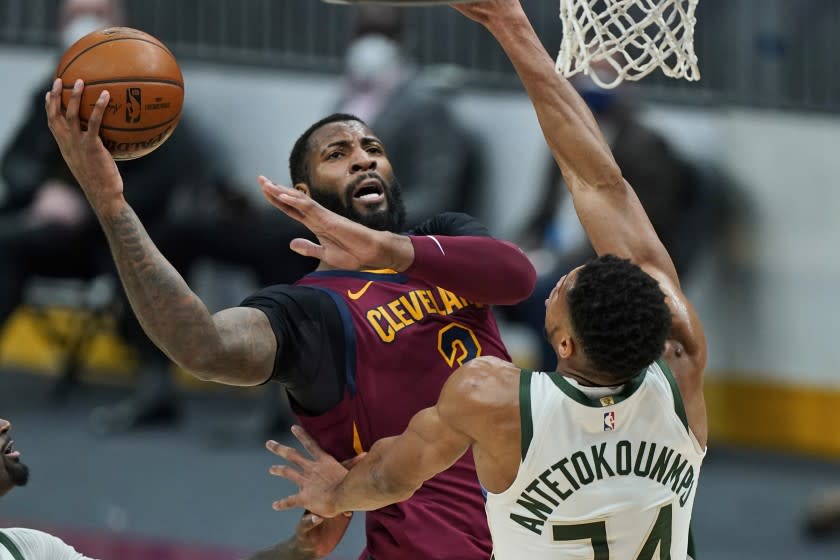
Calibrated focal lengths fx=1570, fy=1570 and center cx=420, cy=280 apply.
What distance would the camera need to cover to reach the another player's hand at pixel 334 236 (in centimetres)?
361

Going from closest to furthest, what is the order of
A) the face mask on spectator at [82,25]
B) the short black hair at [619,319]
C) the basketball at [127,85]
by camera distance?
the short black hair at [619,319] → the basketball at [127,85] → the face mask on spectator at [82,25]

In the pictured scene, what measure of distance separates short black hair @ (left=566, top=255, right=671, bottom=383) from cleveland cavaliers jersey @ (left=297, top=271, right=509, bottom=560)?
775 millimetres

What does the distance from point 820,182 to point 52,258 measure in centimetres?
425

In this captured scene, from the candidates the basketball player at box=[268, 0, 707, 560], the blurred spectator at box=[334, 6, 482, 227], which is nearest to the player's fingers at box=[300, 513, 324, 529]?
the basketball player at box=[268, 0, 707, 560]

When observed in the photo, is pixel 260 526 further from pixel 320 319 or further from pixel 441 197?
pixel 320 319

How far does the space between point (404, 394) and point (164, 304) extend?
78 centimetres

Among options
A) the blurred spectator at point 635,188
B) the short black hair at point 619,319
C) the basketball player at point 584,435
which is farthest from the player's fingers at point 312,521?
the blurred spectator at point 635,188

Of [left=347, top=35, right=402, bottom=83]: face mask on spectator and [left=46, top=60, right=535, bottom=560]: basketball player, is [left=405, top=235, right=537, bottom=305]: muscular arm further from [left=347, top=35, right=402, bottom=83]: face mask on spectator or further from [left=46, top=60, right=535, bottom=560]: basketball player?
[left=347, top=35, right=402, bottom=83]: face mask on spectator

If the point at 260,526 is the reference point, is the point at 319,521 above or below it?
above

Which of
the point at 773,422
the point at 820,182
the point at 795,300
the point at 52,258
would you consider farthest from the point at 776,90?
the point at 52,258

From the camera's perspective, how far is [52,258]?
29.0 feet

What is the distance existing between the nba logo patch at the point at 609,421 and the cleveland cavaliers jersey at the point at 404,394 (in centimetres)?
74

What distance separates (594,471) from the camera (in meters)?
3.54

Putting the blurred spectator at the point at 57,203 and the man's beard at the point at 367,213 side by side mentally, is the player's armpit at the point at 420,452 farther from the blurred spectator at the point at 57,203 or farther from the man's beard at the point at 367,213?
the blurred spectator at the point at 57,203
